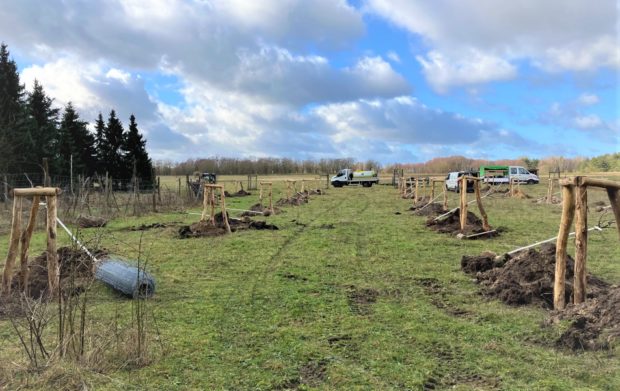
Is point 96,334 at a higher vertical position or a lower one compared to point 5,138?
lower

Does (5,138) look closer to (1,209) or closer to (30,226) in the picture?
(1,209)

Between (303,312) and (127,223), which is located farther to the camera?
(127,223)

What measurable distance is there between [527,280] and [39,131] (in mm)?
35146

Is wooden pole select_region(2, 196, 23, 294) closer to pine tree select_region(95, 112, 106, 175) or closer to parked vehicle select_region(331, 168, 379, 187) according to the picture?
pine tree select_region(95, 112, 106, 175)

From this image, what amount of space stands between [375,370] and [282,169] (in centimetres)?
7729

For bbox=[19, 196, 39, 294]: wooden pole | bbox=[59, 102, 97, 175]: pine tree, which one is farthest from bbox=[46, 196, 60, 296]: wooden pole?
bbox=[59, 102, 97, 175]: pine tree

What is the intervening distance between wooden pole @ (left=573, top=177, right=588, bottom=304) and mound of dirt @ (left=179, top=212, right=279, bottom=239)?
10.0 meters

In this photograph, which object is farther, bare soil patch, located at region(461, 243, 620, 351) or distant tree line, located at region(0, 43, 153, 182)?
distant tree line, located at region(0, 43, 153, 182)

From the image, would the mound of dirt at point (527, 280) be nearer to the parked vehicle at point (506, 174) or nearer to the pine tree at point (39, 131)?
the pine tree at point (39, 131)

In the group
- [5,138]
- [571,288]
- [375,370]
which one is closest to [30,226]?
[375,370]

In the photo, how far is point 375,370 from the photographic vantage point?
4402 mm

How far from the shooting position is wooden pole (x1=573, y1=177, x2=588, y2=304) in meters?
5.88

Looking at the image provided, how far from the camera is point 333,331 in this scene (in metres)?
5.54

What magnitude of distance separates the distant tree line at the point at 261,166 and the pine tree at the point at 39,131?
4006cm
